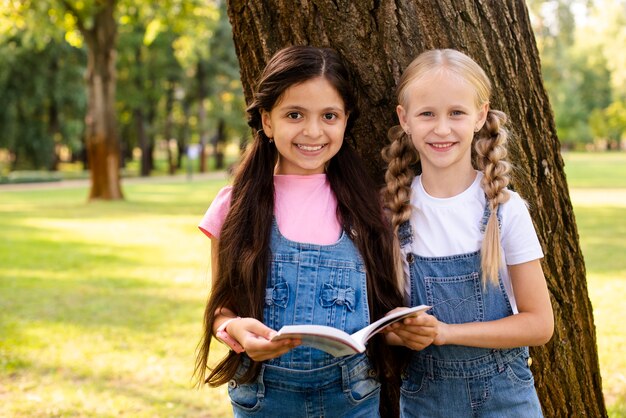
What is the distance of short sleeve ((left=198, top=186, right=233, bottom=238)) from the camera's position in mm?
2346

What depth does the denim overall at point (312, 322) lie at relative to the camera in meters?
2.17

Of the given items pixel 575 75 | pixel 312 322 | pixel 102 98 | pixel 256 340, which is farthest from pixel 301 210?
pixel 575 75

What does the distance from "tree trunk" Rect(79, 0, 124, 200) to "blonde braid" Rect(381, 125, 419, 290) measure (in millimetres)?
17244

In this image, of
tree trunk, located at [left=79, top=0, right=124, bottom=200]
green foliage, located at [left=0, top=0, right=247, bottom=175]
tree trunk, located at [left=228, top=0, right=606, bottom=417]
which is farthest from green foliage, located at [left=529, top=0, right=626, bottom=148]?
tree trunk, located at [left=228, top=0, right=606, bottom=417]

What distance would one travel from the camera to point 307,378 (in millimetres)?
A: 2164

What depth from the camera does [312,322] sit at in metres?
2.17

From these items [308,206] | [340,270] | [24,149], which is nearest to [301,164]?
[308,206]

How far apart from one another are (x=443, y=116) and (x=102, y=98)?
18.1 meters

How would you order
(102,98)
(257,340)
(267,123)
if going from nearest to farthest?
(257,340)
(267,123)
(102,98)

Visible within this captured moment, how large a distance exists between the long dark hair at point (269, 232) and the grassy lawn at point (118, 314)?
2.03 m

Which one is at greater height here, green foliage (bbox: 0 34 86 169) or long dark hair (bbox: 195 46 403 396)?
green foliage (bbox: 0 34 86 169)

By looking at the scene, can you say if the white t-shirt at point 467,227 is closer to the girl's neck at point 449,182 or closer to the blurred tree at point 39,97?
the girl's neck at point 449,182

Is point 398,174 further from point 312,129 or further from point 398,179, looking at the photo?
point 312,129

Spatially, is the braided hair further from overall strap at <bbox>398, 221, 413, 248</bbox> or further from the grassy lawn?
the grassy lawn
